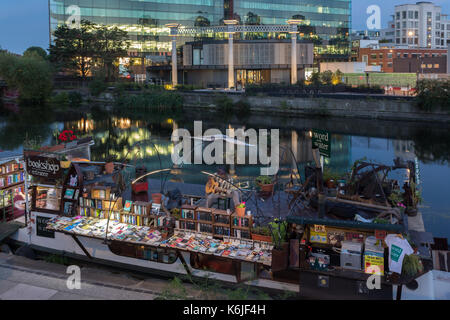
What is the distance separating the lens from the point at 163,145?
4097 cm

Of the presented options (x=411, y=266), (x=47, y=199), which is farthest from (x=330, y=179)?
(x=47, y=199)

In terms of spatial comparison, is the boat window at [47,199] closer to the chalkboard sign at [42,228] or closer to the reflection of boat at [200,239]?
the reflection of boat at [200,239]

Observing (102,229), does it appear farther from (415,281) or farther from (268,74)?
(268,74)

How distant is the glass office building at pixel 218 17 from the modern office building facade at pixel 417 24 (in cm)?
4480

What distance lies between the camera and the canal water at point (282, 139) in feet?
86.5

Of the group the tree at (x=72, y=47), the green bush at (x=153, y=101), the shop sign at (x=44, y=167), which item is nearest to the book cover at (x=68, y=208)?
the shop sign at (x=44, y=167)

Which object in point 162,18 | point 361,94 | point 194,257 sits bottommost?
point 194,257

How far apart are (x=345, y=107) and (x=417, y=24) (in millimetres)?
96706

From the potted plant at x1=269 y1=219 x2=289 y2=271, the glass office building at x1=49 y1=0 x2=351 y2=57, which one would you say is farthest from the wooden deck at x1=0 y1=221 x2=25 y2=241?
the glass office building at x1=49 y1=0 x2=351 y2=57

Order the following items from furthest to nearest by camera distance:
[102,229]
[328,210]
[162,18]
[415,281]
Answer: [162,18], [102,229], [328,210], [415,281]

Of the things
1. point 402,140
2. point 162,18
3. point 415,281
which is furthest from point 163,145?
point 162,18

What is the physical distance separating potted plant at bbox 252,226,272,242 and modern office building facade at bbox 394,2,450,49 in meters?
136

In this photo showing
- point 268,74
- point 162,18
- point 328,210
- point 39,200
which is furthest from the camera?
point 162,18

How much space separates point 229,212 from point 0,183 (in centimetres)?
892
